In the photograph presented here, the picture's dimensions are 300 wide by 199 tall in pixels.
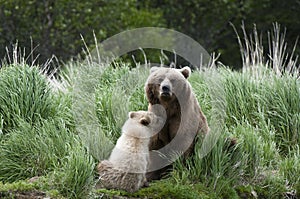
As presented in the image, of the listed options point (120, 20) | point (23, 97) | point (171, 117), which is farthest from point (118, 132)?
point (120, 20)

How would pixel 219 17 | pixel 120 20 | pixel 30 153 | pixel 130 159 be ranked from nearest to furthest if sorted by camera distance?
pixel 130 159, pixel 30 153, pixel 120 20, pixel 219 17

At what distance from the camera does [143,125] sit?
654 centimetres

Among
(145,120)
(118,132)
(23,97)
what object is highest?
(23,97)

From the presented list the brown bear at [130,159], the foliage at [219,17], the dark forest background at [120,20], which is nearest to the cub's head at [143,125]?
the brown bear at [130,159]

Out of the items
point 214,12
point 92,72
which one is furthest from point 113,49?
point 92,72

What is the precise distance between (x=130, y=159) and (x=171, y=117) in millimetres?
761

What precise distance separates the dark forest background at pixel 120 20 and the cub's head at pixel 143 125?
549 cm

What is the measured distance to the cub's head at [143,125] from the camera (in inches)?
254

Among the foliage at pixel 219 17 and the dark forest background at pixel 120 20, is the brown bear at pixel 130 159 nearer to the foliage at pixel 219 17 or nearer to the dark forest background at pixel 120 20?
the dark forest background at pixel 120 20

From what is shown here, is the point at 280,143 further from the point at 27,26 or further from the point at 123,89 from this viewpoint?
the point at 27,26

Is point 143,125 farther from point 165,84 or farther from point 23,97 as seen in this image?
point 23,97

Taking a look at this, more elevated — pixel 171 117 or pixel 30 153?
pixel 171 117

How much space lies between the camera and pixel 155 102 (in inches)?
268

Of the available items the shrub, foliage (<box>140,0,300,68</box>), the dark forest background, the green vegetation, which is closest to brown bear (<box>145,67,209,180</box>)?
the green vegetation
